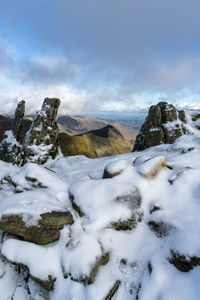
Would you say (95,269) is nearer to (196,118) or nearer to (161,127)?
(161,127)

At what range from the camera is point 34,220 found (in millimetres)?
8328

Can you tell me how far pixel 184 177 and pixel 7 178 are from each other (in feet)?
49.8

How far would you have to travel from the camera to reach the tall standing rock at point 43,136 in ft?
121

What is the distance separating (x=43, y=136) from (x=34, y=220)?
109 feet

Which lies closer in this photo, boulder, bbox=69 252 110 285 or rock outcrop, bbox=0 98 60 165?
boulder, bbox=69 252 110 285

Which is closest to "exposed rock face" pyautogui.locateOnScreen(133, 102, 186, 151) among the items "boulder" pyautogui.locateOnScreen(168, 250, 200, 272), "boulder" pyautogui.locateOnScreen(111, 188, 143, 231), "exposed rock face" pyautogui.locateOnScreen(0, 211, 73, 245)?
"boulder" pyautogui.locateOnScreen(111, 188, 143, 231)

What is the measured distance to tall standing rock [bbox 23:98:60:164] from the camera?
121 ft

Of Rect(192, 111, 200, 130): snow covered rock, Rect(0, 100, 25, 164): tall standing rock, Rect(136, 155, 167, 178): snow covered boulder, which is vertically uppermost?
Rect(192, 111, 200, 130): snow covered rock

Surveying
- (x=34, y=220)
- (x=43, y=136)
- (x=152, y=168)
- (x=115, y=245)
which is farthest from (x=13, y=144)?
(x=115, y=245)

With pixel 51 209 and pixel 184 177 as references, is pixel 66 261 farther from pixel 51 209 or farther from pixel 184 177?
pixel 184 177

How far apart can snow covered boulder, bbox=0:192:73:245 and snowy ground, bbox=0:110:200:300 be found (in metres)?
0.09

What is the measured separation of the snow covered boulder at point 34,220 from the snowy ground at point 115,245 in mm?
90

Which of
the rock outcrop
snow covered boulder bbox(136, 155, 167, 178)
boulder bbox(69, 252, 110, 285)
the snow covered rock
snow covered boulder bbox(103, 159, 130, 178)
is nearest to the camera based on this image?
boulder bbox(69, 252, 110, 285)

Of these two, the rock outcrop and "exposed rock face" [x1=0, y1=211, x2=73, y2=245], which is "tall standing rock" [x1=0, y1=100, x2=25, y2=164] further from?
"exposed rock face" [x1=0, y1=211, x2=73, y2=245]
